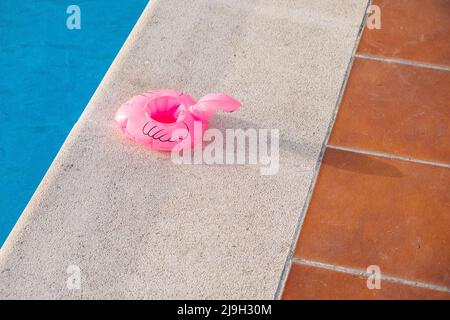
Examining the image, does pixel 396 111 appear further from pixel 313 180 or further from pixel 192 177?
pixel 192 177

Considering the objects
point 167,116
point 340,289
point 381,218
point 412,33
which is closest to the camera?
point 340,289

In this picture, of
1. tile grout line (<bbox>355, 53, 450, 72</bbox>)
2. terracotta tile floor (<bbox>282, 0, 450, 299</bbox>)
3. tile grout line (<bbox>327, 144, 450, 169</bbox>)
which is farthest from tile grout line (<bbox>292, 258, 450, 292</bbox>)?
tile grout line (<bbox>355, 53, 450, 72</bbox>)

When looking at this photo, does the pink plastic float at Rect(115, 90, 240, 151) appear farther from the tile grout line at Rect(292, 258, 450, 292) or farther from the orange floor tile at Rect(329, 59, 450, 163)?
the tile grout line at Rect(292, 258, 450, 292)

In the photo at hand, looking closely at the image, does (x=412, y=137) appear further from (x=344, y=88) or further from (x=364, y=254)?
(x=364, y=254)

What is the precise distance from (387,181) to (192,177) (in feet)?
1.99

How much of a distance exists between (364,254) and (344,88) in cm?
73

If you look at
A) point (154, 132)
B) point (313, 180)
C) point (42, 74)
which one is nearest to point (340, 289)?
point (313, 180)

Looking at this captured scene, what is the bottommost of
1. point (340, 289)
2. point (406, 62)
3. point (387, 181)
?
point (340, 289)

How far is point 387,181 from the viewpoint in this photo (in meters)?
2.40

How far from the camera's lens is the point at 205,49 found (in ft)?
9.39

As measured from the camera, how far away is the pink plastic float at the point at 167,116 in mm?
2414

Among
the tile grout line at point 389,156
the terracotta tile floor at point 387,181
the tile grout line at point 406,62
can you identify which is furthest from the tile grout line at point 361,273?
the tile grout line at point 406,62
